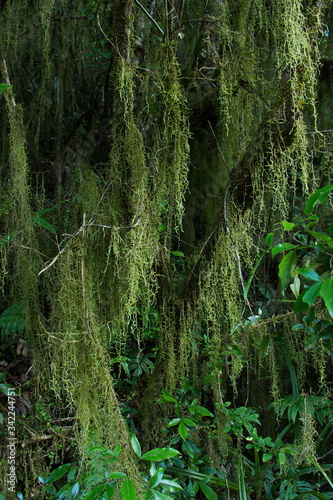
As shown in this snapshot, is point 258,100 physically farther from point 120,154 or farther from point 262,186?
point 120,154

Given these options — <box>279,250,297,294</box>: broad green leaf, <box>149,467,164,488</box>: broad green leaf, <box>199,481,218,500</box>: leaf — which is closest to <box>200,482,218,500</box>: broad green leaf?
<box>199,481,218,500</box>: leaf

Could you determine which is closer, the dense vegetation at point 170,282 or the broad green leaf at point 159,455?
the broad green leaf at point 159,455

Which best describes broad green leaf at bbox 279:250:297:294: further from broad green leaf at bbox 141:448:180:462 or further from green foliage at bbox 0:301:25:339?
green foliage at bbox 0:301:25:339

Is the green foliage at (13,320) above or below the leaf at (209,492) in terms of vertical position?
above

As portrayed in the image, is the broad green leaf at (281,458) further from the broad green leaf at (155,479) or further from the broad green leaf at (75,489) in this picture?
the broad green leaf at (75,489)

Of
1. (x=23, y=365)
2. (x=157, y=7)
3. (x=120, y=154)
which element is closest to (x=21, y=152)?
(x=120, y=154)

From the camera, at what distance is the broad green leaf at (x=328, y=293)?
0.89m

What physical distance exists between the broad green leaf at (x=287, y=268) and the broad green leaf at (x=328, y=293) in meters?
0.12

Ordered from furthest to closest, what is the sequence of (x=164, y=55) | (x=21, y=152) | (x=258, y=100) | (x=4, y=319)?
1. (x=4, y=319)
2. (x=21, y=152)
3. (x=258, y=100)
4. (x=164, y=55)

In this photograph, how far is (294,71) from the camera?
1.34 meters

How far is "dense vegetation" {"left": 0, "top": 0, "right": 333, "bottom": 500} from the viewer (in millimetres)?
1383

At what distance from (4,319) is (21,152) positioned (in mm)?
908

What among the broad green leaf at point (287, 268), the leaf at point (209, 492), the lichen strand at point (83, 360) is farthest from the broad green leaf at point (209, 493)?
the broad green leaf at point (287, 268)

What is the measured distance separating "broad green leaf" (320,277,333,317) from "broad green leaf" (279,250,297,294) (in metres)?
0.12
